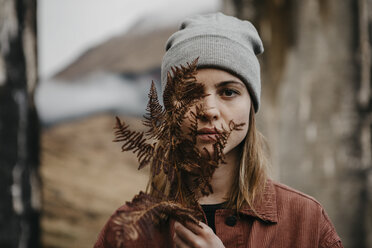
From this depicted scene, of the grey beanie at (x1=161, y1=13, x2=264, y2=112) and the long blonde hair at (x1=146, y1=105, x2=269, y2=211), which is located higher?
the grey beanie at (x1=161, y1=13, x2=264, y2=112)

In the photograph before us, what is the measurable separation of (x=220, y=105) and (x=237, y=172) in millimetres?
256

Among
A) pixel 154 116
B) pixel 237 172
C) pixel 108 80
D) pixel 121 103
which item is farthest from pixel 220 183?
pixel 108 80

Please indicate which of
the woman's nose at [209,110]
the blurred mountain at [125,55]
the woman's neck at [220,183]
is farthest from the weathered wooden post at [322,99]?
the woman's nose at [209,110]

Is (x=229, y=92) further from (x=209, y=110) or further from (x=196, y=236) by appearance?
(x=196, y=236)

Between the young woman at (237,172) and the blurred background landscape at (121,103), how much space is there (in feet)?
6.29

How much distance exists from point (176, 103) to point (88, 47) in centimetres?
269

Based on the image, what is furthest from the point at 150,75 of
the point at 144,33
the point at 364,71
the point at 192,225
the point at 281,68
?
the point at 192,225

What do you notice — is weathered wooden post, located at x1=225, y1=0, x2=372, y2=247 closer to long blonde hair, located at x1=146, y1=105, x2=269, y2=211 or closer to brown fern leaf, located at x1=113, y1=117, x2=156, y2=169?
long blonde hair, located at x1=146, y1=105, x2=269, y2=211

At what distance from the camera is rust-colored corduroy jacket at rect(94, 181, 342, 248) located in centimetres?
107

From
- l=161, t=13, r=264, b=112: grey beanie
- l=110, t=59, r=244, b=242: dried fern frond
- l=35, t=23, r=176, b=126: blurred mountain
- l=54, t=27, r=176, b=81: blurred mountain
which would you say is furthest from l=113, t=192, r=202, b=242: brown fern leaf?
l=54, t=27, r=176, b=81: blurred mountain

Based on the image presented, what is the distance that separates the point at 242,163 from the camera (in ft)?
3.75

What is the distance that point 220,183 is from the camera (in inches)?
44.6

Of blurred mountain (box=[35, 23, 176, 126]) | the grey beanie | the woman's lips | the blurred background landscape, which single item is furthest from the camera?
blurred mountain (box=[35, 23, 176, 126])

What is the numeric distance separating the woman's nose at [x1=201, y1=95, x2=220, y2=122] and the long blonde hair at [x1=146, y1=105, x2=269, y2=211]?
23cm
